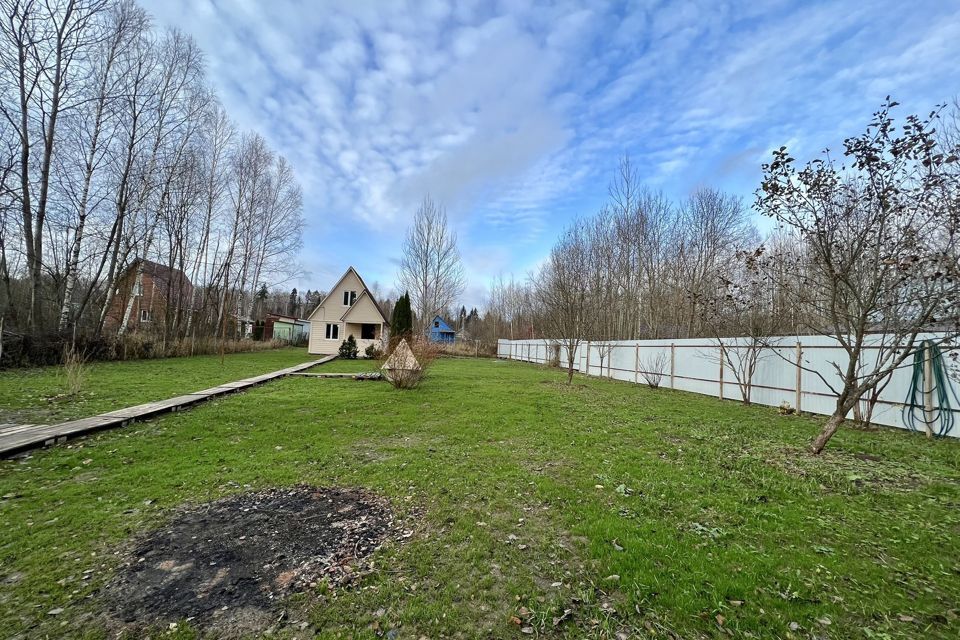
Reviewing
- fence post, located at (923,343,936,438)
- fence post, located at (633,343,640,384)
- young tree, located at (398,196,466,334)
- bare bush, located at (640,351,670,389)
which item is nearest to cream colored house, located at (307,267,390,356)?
young tree, located at (398,196,466,334)

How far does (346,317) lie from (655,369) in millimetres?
A: 20592

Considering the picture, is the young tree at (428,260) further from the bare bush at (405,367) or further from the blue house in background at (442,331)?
the bare bush at (405,367)

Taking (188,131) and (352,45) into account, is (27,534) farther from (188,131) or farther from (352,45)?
(188,131)

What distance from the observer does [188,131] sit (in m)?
18.9

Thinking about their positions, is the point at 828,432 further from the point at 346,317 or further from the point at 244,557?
the point at 346,317

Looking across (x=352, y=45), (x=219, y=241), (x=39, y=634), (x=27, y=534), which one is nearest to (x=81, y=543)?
(x=27, y=534)

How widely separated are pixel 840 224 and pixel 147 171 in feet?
80.6

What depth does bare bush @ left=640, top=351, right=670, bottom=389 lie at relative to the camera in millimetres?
14542

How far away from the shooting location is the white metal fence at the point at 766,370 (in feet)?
24.8

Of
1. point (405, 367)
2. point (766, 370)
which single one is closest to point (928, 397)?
point (766, 370)

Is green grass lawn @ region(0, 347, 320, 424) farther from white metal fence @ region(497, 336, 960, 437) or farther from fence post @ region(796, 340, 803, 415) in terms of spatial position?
fence post @ region(796, 340, 803, 415)

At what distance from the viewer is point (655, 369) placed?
15.0 m

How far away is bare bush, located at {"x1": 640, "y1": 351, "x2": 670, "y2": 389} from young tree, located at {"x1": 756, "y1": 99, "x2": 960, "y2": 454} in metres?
8.86

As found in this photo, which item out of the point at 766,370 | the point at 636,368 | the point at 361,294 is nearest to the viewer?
the point at 766,370
